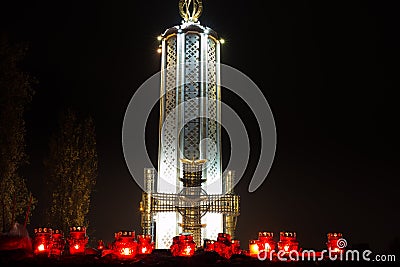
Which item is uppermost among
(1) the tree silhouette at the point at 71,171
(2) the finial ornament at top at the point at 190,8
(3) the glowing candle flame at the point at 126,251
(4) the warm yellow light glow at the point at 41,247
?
A: (2) the finial ornament at top at the point at 190,8

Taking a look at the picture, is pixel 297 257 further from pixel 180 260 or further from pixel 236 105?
pixel 236 105

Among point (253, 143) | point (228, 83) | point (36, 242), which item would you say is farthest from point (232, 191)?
point (36, 242)

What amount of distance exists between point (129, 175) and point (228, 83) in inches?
126

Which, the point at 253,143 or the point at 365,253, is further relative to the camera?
the point at 253,143

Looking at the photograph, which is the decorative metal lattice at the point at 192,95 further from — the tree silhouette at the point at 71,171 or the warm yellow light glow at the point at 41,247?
the warm yellow light glow at the point at 41,247

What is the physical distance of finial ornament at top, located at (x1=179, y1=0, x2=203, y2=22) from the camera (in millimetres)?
10483

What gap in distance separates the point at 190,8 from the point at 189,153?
3.43 metres

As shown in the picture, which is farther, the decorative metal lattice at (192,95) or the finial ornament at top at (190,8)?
the finial ornament at top at (190,8)

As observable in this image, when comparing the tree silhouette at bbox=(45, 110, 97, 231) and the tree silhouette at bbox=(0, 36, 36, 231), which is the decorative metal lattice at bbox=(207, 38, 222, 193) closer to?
the tree silhouette at bbox=(45, 110, 97, 231)

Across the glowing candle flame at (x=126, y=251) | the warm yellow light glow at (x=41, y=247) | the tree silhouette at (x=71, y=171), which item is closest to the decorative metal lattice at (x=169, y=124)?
the tree silhouette at (x=71, y=171)

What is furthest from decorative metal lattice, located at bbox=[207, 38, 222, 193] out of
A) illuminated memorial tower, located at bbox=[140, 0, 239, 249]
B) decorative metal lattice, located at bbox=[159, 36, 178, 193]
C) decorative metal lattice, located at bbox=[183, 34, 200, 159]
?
decorative metal lattice, located at bbox=[159, 36, 178, 193]

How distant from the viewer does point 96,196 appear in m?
11.6

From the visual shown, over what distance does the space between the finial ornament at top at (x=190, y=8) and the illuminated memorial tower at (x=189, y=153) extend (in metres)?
0.45

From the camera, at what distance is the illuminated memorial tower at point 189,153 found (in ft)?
30.5
